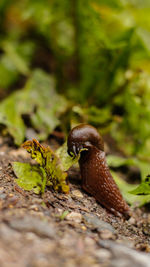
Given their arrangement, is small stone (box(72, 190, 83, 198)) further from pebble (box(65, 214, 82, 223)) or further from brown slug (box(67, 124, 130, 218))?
pebble (box(65, 214, 82, 223))

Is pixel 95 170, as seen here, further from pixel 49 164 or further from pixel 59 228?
pixel 59 228

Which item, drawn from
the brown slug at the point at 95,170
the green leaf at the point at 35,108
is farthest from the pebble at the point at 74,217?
the green leaf at the point at 35,108

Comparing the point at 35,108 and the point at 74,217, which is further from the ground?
the point at 35,108

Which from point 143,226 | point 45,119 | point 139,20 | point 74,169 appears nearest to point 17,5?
point 139,20

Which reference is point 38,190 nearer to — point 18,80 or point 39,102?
point 39,102

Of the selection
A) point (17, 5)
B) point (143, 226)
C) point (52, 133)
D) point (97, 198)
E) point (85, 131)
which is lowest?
point (143, 226)

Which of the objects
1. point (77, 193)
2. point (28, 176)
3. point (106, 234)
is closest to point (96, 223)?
point (106, 234)

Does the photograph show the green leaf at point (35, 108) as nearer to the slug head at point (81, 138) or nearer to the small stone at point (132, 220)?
the slug head at point (81, 138)
